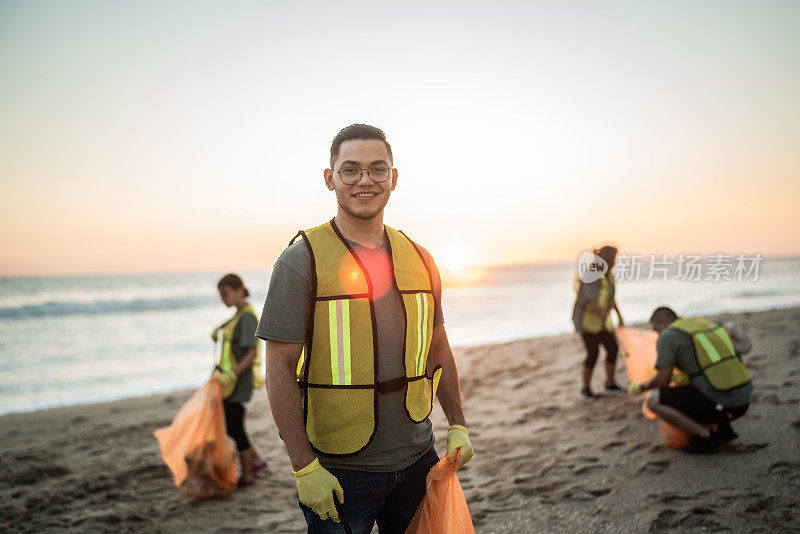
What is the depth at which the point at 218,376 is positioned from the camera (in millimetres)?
3885

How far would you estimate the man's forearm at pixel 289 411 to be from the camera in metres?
1.49

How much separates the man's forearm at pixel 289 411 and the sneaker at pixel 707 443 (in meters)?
3.67

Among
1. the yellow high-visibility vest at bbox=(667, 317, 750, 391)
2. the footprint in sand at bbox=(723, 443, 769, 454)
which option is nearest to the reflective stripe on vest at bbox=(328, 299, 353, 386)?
the yellow high-visibility vest at bbox=(667, 317, 750, 391)

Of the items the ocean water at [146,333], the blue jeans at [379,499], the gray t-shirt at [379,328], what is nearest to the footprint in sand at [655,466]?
the blue jeans at [379,499]

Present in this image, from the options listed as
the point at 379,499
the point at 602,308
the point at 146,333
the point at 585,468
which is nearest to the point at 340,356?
the point at 379,499

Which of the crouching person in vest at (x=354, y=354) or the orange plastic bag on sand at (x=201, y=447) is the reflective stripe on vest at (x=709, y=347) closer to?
the crouching person in vest at (x=354, y=354)

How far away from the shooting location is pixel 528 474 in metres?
3.85

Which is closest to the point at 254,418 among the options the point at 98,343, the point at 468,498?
the point at 468,498

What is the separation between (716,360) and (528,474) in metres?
1.81

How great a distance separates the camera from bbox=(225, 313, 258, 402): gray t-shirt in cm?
397

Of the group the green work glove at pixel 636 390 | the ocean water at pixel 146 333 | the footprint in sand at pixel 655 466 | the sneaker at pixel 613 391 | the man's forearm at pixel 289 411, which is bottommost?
the ocean water at pixel 146 333

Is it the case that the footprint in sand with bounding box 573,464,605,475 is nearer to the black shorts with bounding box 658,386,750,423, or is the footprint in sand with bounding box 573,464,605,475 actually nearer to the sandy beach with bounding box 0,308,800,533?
the sandy beach with bounding box 0,308,800,533

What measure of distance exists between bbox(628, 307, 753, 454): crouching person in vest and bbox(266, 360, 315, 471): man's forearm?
3.45 metres

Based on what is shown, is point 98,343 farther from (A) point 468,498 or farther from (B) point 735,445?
(B) point 735,445
